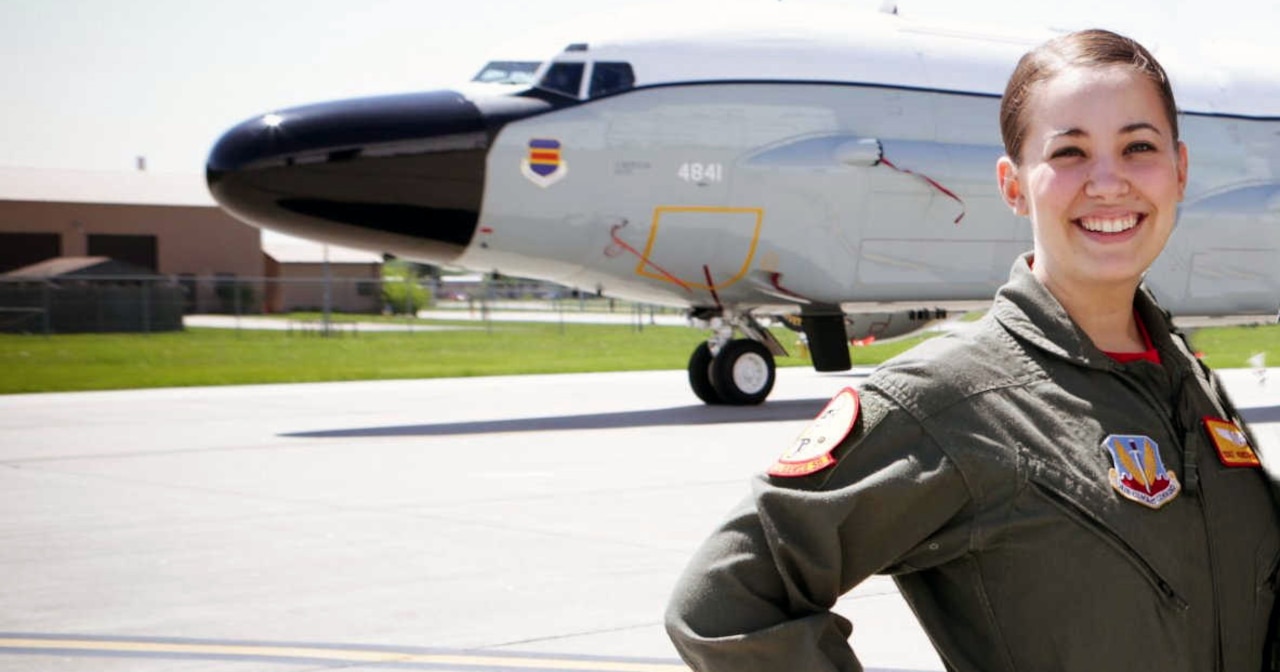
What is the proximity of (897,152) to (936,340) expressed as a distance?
14617 millimetres

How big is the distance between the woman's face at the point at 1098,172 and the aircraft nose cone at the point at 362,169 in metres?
12.6

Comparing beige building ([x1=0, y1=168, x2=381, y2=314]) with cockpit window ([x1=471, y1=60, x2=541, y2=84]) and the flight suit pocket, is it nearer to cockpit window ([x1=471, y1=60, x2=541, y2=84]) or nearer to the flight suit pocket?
cockpit window ([x1=471, y1=60, x2=541, y2=84])

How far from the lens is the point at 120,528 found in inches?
374

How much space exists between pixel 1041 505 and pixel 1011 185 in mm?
545

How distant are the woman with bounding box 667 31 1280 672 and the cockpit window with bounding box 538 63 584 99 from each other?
1364 centimetres

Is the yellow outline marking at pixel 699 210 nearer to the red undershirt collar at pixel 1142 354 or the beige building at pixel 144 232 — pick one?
the red undershirt collar at pixel 1142 354

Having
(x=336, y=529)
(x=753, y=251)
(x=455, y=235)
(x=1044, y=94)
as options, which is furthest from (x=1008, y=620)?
(x=753, y=251)

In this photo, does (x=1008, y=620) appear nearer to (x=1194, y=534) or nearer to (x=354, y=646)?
(x=1194, y=534)

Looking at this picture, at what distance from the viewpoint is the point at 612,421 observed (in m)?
16.1

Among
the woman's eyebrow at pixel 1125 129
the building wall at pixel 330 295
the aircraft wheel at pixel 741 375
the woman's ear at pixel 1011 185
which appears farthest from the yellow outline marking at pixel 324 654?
the building wall at pixel 330 295

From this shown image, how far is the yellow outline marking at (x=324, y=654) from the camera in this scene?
609 cm

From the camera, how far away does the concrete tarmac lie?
6.53 metres

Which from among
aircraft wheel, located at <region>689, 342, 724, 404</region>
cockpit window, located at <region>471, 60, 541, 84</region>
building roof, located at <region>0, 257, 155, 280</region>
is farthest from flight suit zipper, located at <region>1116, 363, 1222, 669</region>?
building roof, located at <region>0, 257, 155, 280</region>

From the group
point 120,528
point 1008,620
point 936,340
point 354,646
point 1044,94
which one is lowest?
point 120,528
